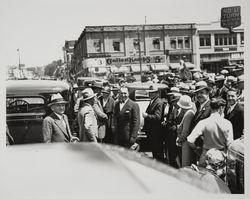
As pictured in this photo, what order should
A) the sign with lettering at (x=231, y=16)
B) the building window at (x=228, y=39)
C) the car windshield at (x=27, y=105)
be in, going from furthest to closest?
1. the car windshield at (x=27, y=105)
2. the building window at (x=228, y=39)
3. the sign with lettering at (x=231, y=16)

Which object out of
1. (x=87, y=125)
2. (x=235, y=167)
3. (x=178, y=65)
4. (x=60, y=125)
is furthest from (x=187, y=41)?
(x=235, y=167)

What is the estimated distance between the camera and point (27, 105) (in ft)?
15.8

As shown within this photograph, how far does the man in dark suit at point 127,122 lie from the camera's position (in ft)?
14.6

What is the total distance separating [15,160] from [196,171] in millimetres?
1472

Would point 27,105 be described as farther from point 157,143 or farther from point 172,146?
point 172,146

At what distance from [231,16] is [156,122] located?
6.09 ft

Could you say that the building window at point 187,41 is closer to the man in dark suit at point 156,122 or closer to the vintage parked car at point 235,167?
the man in dark suit at point 156,122

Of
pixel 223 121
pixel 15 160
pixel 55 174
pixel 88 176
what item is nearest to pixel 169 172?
pixel 88 176

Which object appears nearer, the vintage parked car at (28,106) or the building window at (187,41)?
the vintage parked car at (28,106)

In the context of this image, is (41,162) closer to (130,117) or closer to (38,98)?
(130,117)

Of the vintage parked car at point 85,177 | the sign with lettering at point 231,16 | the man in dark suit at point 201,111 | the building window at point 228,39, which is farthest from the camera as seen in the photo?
the building window at point 228,39

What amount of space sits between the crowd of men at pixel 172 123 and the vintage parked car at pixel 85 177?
154cm

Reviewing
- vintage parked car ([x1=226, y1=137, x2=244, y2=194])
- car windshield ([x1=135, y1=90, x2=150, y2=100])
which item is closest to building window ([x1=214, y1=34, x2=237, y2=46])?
vintage parked car ([x1=226, y1=137, x2=244, y2=194])

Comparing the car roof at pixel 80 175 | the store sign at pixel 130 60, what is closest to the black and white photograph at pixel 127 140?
the car roof at pixel 80 175
